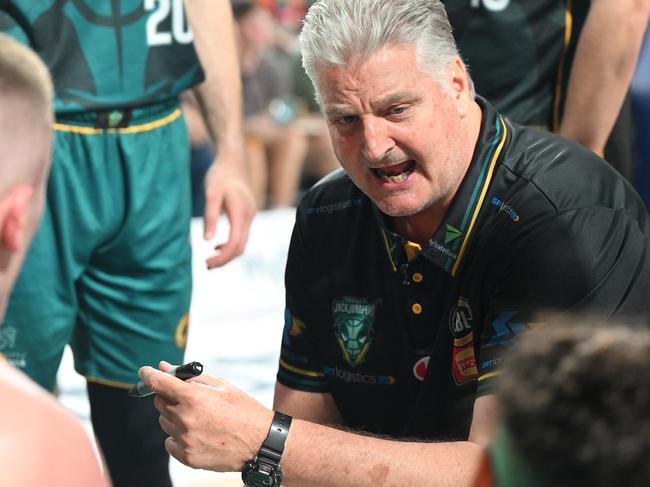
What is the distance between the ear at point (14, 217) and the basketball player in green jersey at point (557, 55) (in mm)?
1780

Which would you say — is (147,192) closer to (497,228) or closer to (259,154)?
(497,228)

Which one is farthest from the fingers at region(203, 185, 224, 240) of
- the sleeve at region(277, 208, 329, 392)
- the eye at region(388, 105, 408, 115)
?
the eye at region(388, 105, 408, 115)

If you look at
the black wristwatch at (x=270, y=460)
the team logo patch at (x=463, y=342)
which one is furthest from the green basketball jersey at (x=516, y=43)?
the black wristwatch at (x=270, y=460)

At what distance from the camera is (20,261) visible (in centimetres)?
158

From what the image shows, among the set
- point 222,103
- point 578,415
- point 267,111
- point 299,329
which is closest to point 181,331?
point 299,329

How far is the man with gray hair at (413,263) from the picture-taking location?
203 cm

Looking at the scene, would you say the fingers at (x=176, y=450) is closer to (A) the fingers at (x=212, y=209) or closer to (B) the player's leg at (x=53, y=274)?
(B) the player's leg at (x=53, y=274)

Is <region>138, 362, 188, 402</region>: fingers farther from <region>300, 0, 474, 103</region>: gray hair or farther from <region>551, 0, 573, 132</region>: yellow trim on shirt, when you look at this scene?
<region>551, 0, 573, 132</region>: yellow trim on shirt

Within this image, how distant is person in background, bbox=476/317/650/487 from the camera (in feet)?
2.84

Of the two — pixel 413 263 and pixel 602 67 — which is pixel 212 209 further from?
pixel 602 67

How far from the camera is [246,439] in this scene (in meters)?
2.03

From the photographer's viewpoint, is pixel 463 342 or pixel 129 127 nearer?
A: pixel 463 342

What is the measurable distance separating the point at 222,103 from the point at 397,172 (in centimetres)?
100

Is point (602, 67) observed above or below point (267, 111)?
above
